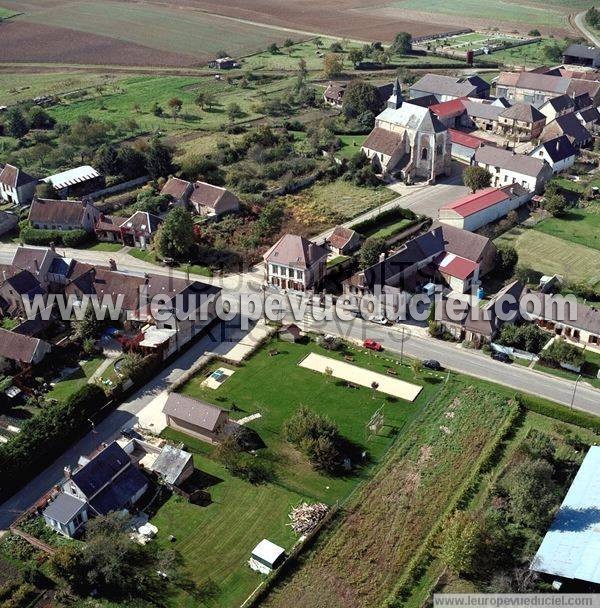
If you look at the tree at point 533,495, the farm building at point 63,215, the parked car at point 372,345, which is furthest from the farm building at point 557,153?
the tree at point 533,495

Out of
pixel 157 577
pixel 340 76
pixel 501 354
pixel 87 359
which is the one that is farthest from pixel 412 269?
pixel 340 76

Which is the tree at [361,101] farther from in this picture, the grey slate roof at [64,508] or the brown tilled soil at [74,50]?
the grey slate roof at [64,508]

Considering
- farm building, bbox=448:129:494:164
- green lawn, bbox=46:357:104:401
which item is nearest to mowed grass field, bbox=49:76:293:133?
farm building, bbox=448:129:494:164

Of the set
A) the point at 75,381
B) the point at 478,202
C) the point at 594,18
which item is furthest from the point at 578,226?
the point at 594,18

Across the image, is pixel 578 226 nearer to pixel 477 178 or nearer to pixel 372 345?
pixel 477 178

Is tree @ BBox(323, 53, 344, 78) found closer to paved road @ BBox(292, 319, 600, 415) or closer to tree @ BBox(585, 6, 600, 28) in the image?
tree @ BBox(585, 6, 600, 28)

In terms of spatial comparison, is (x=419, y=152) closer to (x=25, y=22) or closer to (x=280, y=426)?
(x=280, y=426)
